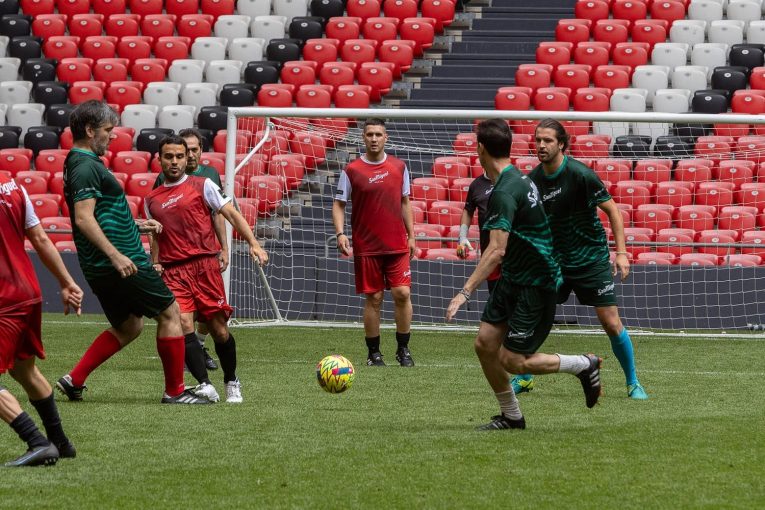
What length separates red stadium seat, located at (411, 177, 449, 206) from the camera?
55.7 feet

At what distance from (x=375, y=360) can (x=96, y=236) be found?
14.0 feet

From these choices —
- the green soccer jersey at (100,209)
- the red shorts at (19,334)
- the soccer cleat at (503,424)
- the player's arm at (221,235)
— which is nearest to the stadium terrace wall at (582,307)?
the player's arm at (221,235)

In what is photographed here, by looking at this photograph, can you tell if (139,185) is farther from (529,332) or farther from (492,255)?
(492,255)

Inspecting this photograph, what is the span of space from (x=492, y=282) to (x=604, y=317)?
10.7ft

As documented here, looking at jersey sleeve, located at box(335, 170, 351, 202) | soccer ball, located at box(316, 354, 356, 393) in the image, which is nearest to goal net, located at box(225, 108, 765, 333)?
jersey sleeve, located at box(335, 170, 351, 202)

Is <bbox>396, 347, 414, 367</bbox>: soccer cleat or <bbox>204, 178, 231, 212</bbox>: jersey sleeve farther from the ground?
<bbox>204, 178, 231, 212</bbox>: jersey sleeve

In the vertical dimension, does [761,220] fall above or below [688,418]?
below

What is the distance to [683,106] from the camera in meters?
18.6

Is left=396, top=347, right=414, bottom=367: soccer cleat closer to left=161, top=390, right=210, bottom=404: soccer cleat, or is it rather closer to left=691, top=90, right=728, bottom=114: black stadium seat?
left=161, top=390, right=210, bottom=404: soccer cleat

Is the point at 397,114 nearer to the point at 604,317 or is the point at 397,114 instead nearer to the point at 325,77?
the point at 604,317

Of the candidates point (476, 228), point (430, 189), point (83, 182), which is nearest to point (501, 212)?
point (83, 182)

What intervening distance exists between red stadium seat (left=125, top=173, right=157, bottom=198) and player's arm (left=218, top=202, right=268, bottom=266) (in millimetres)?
9459

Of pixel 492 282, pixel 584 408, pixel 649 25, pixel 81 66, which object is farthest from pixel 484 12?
pixel 584 408

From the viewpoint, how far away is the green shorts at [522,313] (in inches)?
303
